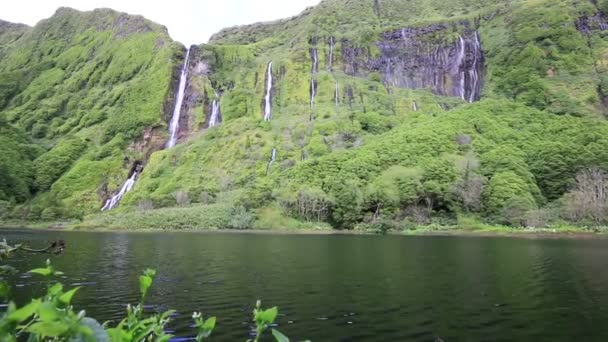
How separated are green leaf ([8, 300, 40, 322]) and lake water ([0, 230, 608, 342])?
15877mm

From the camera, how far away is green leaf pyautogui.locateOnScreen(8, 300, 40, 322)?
223 cm

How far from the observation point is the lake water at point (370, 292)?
71.3 ft

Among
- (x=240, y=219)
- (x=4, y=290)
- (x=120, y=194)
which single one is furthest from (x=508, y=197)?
(x=4, y=290)

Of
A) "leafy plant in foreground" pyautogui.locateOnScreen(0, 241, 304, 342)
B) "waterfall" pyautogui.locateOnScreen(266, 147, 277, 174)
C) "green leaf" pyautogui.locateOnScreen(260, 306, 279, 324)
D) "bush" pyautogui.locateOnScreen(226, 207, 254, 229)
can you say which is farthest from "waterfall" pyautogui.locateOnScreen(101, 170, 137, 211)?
"green leaf" pyautogui.locateOnScreen(260, 306, 279, 324)

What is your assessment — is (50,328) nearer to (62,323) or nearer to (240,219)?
(62,323)

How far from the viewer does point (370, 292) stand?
100 feet

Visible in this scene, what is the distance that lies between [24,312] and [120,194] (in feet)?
619

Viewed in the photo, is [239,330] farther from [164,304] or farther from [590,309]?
[590,309]

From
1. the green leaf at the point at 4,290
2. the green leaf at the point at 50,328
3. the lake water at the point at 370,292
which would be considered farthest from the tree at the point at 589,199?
the green leaf at the point at 50,328

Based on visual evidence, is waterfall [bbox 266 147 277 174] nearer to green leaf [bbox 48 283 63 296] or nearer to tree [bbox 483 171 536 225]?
tree [bbox 483 171 536 225]

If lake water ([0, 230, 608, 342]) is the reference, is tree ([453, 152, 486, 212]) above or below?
above

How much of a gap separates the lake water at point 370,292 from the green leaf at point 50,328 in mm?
15974

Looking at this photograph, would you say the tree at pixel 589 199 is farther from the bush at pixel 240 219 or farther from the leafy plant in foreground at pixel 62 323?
the leafy plant in foreground at pixel 62 323

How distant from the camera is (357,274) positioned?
38.7 meters
